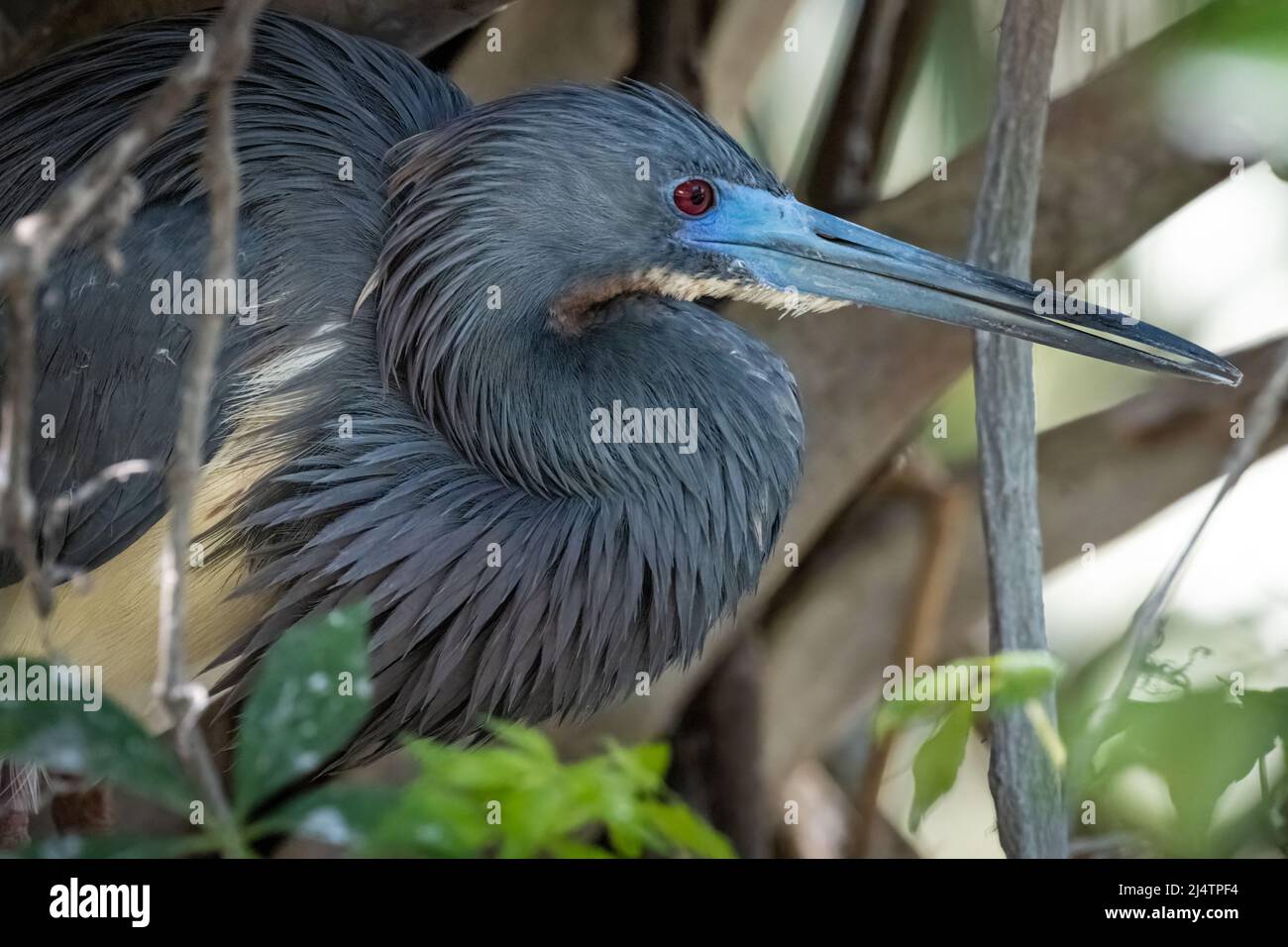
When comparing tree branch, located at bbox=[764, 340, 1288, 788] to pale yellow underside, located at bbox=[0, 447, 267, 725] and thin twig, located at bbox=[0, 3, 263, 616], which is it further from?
thin twig, located at bbox=[0, 3, 263, 616]

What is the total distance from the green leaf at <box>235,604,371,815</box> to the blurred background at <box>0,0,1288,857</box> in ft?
4.32

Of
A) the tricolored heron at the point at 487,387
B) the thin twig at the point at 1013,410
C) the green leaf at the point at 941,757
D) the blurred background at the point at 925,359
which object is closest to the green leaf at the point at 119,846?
the green leaf at the point at 941,757

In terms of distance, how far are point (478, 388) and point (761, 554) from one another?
0.48 metres

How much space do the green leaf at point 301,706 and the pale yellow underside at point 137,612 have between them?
1094mm

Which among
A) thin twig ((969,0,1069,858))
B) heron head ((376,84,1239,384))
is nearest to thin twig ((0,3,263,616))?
heron head ((376,84,1239,384))

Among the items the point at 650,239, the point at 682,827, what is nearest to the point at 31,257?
the point at 682,827

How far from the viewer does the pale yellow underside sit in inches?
82.2

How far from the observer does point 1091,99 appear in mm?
2590

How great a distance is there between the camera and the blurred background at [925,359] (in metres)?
2.54

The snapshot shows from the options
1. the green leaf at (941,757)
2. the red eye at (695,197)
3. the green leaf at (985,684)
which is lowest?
the green leaf at (941,757)

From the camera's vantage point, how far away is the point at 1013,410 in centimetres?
209

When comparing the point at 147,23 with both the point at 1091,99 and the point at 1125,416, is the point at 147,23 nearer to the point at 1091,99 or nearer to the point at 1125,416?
the point at 1091,99

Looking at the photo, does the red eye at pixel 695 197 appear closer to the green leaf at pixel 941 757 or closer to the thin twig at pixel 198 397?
the green leaf at pixel 941 757
